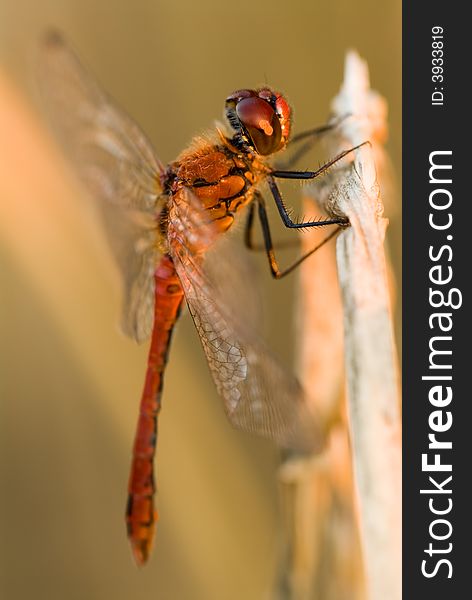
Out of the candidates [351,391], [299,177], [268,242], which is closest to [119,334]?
[268,242]

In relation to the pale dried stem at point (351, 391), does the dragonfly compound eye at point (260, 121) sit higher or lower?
higher

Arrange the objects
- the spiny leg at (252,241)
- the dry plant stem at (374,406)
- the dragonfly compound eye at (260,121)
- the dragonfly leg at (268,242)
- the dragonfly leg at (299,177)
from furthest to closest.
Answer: the spiny leg at (252,241) → the dragonfly leg at (268,242) → the dragonfly compound eye at (260,121) → the dragonfly leg at (299,177) → the dry plant stem at (374,406)

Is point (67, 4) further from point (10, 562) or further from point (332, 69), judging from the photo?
point (10, 562)

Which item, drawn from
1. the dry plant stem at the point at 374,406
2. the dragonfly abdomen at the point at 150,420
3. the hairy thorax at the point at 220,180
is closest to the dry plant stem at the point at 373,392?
the dry plant stem at the point at 374,406

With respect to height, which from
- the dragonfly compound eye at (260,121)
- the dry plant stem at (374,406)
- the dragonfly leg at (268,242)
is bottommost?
the dry plant stem at (374,406)

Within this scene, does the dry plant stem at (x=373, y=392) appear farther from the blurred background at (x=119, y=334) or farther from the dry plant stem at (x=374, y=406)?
the blurred background at (x=119, y=334)

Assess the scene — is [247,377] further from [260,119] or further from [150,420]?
[260,119]

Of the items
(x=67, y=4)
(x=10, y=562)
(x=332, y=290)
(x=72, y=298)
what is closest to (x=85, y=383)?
(x=72, y=298)
